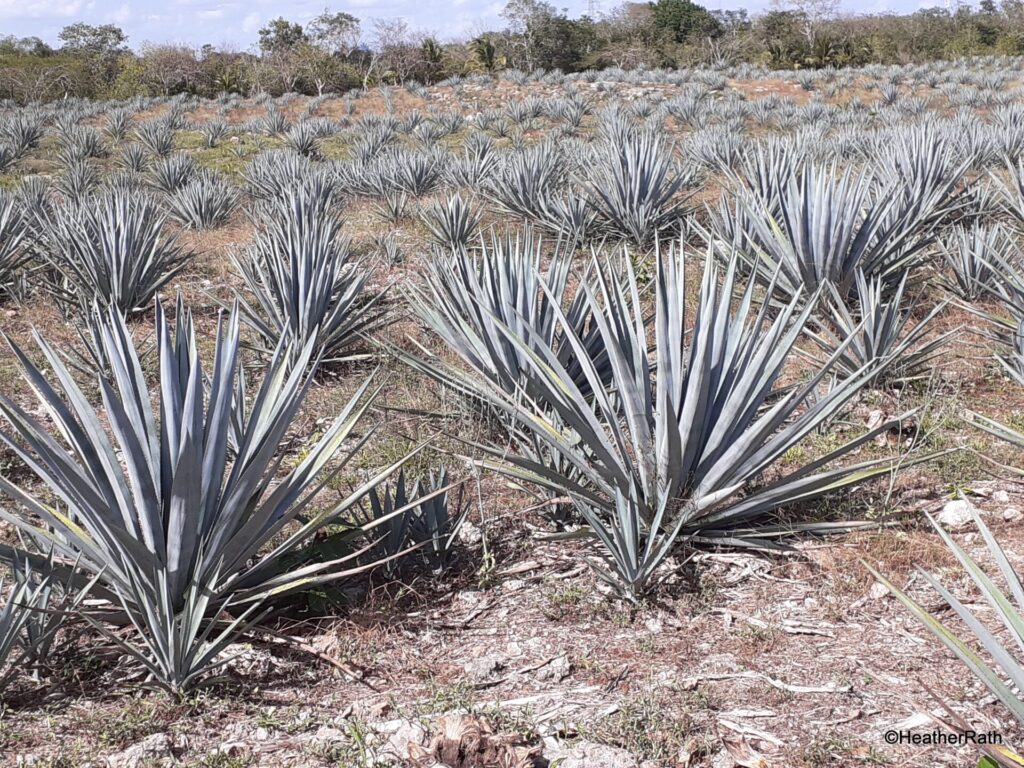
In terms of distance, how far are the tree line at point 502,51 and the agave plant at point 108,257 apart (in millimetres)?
23736

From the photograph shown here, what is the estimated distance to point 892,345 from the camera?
4.45m

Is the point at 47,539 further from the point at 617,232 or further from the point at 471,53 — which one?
the point at 471,53

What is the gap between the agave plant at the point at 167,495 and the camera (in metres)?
2.27

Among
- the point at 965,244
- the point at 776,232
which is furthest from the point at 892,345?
the point at 965,244

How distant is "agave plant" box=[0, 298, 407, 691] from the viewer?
A: 89.3 inches

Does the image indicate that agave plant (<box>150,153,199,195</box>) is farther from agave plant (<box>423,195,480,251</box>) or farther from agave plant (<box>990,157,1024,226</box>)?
agave plant (<box>990,157,1024,226</box>)

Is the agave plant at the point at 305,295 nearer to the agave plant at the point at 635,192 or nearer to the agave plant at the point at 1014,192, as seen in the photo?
the agave plant at the point at 635,192

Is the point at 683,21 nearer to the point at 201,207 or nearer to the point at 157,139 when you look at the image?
the point at 157,139

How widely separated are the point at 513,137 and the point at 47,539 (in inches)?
610

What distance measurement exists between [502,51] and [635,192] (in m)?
37.2

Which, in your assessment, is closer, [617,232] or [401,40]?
[617,232]

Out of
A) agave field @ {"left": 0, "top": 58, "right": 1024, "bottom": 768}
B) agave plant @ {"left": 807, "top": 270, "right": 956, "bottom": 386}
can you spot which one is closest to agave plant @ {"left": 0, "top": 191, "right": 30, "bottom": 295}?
agave field @ {"left": 0, "top": 58, "right": 1024, "bottom": 768}

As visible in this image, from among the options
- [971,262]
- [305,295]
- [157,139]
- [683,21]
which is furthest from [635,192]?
[683,21]

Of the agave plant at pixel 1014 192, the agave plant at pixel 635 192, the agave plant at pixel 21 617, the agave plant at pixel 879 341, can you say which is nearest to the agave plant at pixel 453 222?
the agave plant at pixel 635 192
